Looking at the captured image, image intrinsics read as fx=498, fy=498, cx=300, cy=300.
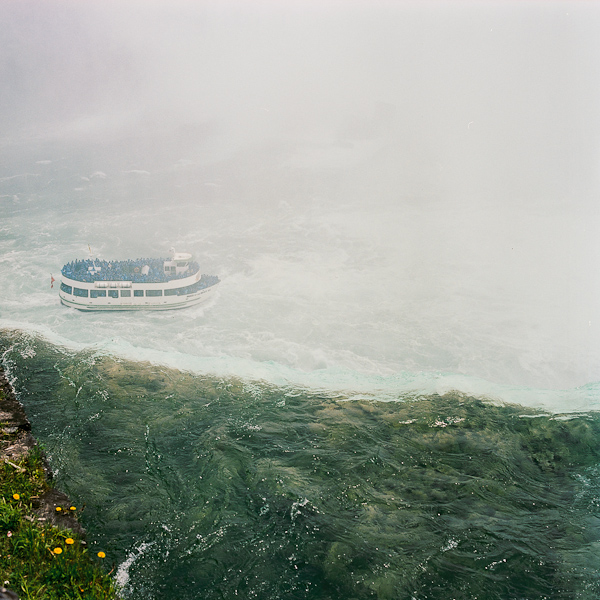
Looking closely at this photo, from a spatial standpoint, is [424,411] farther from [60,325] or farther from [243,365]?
[60,325]

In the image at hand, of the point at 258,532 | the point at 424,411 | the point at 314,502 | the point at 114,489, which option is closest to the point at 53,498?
the point at 114,489

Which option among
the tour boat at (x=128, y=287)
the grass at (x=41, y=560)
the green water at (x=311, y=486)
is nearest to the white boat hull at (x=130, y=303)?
the tour boat at (x=128, y=287)

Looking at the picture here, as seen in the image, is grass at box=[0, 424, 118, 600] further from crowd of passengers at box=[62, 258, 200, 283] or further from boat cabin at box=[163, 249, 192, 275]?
boat cabin at box=[163, 249, 192, 275]

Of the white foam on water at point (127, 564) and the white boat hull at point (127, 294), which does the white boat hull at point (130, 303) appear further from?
the white foam on water at point (127, 564)

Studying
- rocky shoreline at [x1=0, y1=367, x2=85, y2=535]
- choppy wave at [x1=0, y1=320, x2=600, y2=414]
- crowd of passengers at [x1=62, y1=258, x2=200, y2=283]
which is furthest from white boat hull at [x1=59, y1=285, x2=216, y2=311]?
rocky shoreline at [x1=0, y1=367, x2=85, y2=535]

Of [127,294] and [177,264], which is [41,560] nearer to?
[127,294]

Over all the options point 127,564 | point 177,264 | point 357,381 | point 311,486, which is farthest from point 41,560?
point 177,264
